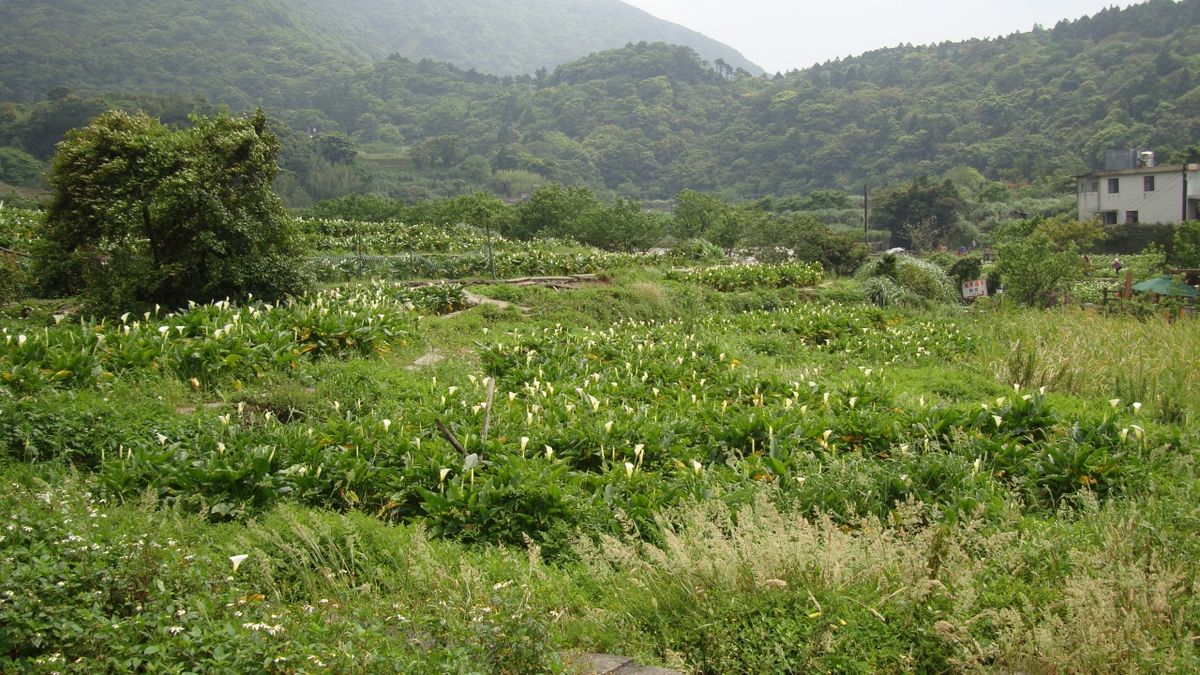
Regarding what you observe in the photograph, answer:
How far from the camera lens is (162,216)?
980 centimetres

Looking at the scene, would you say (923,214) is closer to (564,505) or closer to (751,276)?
(751,276)

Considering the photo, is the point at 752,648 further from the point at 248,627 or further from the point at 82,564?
the point at 82,564

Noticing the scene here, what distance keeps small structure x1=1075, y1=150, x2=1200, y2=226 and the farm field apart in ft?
128

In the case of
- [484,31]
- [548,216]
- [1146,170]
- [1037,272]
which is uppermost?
[484,31]

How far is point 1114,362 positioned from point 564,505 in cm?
710

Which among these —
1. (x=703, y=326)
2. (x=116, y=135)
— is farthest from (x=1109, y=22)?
(x=116, y=135)

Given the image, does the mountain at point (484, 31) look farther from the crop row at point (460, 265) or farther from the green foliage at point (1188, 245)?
the crop row at point (460, 265)

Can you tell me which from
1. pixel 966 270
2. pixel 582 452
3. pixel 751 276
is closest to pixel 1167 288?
pixel 966 270

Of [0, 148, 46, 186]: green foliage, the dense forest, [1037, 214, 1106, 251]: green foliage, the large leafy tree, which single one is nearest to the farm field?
the large leafy tree

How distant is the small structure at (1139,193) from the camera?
40.8m

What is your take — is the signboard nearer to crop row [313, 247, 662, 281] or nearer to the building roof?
crop row [313, 247, 662, 281]

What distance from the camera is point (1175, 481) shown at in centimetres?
500

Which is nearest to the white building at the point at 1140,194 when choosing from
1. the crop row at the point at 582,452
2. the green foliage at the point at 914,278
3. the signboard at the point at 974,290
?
the signboard at the point at 974,290

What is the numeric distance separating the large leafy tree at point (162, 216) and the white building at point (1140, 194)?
1643 inches
